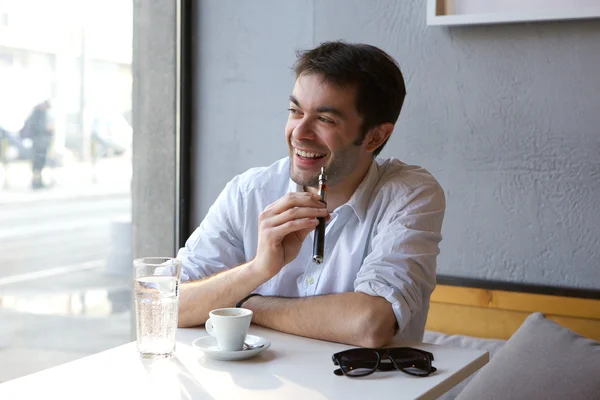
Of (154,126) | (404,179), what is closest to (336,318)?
(404,179)

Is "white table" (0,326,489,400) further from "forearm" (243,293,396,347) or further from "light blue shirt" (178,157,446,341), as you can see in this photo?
"light blue shirt" (178,157,446,341)

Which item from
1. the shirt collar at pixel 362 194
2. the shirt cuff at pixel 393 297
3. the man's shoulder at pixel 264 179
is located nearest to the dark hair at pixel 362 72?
the shirt collar at pixel 362 194

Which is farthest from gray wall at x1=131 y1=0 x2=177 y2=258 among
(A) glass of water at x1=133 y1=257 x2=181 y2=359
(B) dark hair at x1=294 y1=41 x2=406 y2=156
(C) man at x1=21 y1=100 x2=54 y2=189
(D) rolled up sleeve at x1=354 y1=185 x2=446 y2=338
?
(A) glass of water at x1=133 y1=257 x2=181 y2=359

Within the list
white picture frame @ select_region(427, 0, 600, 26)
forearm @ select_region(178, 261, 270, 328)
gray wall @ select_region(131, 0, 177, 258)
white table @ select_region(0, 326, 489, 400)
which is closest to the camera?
white table @ select_region(0, 326, 489, 400)

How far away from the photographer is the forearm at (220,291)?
5.89ft

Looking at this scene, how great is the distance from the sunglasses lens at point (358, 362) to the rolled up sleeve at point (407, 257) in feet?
0.88

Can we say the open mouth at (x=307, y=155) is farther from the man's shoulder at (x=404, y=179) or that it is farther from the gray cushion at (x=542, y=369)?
the gray cushion at (x=542, y=369)

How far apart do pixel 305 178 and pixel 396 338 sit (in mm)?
507

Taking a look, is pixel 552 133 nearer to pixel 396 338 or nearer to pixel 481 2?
pixel 481 2

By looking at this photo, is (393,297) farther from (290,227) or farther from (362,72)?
(362,72)

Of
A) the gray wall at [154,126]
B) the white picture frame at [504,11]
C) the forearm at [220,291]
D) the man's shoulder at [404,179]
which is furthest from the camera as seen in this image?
the gray wall at [154,126]

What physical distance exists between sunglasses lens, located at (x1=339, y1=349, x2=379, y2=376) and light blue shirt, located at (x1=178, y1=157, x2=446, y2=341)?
268 millimetres

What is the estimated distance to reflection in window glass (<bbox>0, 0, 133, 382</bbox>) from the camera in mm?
2746

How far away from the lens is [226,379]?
1.37 meters
